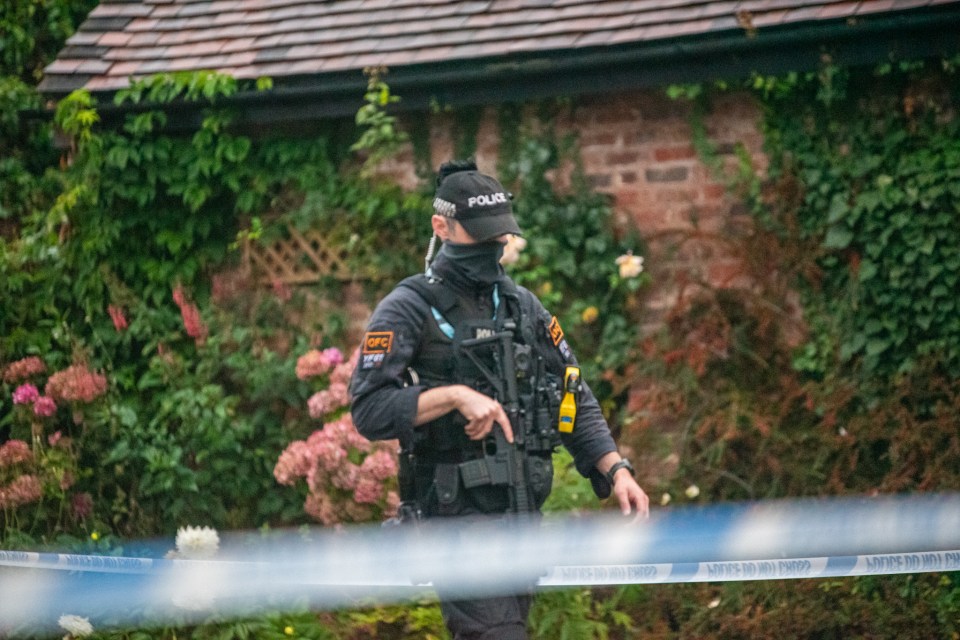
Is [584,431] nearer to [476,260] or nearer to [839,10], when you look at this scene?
[476,260]

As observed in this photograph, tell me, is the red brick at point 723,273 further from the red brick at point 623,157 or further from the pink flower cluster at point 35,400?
the pink flower cluster at point 35,400

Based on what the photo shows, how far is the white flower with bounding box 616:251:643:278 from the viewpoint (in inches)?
283

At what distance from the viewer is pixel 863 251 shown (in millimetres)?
6918

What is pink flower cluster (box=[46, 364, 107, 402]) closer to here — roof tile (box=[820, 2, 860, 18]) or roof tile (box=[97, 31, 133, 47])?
roof tile (box=[97, 31, 133, 47])

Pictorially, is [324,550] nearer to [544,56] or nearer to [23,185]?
[544,56]

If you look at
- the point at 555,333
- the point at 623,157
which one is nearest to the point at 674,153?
the point at 623,157

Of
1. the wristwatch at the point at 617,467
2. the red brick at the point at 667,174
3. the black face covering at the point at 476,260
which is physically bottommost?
the wristwatch at the point at 617,467

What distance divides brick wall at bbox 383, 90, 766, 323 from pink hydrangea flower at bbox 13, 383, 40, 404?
3456 millimetres

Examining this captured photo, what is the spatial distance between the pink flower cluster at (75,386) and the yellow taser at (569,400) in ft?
13.8

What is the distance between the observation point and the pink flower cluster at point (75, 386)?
7.61 meters

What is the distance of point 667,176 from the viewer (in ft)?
24.4

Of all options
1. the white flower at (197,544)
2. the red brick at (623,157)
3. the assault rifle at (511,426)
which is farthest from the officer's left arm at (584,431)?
the red brick at (623,157)

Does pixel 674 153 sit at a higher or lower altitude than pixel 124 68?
lower

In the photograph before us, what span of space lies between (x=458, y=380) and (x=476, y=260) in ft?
1.36
